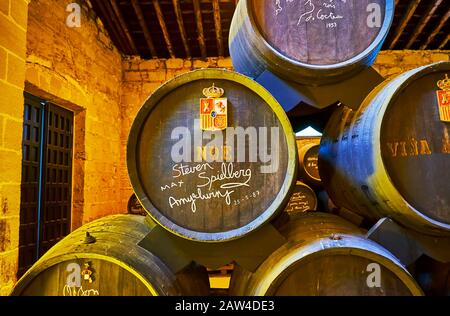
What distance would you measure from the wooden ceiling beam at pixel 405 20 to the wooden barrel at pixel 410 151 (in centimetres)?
437

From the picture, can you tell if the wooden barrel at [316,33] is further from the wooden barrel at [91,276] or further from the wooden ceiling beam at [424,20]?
the wooden ceiling beam at [424,20]

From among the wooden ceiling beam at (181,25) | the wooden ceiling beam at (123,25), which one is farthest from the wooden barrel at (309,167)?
the wooden ceiling beam at (123,25)

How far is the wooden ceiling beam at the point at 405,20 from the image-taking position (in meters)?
5.14

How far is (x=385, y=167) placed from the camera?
5.13ft

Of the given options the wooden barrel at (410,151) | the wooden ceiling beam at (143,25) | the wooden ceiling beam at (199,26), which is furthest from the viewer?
the wooden ceiling beam at (199,26)

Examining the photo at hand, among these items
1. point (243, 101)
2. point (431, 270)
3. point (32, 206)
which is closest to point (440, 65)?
point (243, 101)

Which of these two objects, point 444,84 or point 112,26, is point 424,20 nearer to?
point 444,84

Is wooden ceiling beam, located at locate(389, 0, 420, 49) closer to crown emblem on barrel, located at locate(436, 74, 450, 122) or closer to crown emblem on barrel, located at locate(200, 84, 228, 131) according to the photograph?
crown emblem on barrel, located at locate(436, 74, 450, 122)

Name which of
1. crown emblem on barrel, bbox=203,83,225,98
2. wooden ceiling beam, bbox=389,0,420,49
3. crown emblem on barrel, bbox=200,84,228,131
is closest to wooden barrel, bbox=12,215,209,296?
crown emblem on barrel, bbox=200,84,228,131

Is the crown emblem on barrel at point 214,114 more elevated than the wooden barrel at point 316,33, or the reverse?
the wooden barrel at point 316,33

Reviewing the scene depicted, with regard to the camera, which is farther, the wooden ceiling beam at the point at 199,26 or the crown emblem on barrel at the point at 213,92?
the wooden ceiling beam at the point at 199,26

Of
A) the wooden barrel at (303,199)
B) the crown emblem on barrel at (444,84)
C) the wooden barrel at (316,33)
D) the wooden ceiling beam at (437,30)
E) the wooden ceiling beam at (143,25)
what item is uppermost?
the wooden ceiling beam at (143,25)

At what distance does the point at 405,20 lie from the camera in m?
5.45

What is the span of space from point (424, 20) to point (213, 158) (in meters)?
5.64
